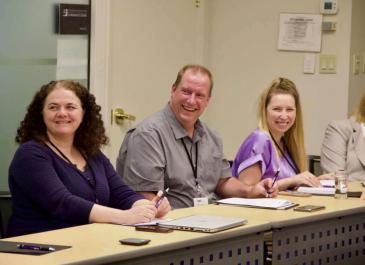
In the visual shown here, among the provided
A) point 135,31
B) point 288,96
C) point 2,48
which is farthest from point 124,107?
point 288,96

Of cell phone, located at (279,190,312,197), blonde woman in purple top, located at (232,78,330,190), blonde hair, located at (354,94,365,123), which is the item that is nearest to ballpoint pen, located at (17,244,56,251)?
cell phone, located at (279,190,312,197)

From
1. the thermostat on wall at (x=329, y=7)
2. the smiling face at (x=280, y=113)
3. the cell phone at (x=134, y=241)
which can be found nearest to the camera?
the cell phone at (x=134, y=241)

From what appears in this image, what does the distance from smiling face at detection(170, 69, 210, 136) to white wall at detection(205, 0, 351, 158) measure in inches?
81.8

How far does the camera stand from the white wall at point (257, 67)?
5676 millimetres

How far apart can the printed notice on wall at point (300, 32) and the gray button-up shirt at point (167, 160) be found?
2114mm

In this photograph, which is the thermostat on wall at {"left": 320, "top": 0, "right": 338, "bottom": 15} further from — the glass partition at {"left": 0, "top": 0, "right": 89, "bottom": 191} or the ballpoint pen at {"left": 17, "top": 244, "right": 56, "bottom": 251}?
the ballpoint pen at {"left": 17, "top": 244, "right": 56, "bottom": 251}

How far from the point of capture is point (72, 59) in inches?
196

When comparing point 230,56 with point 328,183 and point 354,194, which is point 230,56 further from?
point 354,194

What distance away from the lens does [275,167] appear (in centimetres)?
410

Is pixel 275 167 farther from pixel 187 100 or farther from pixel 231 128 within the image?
pixel 231 128

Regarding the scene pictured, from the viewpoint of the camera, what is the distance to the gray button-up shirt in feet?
11.6

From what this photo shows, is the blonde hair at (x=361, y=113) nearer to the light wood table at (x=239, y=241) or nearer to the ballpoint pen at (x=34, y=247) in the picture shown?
the light wood table at (x=239, y=241)

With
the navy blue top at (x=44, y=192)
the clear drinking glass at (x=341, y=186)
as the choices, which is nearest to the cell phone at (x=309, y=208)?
the clear drinking glass at (x=341, y=186)

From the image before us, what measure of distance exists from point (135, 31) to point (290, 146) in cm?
154
